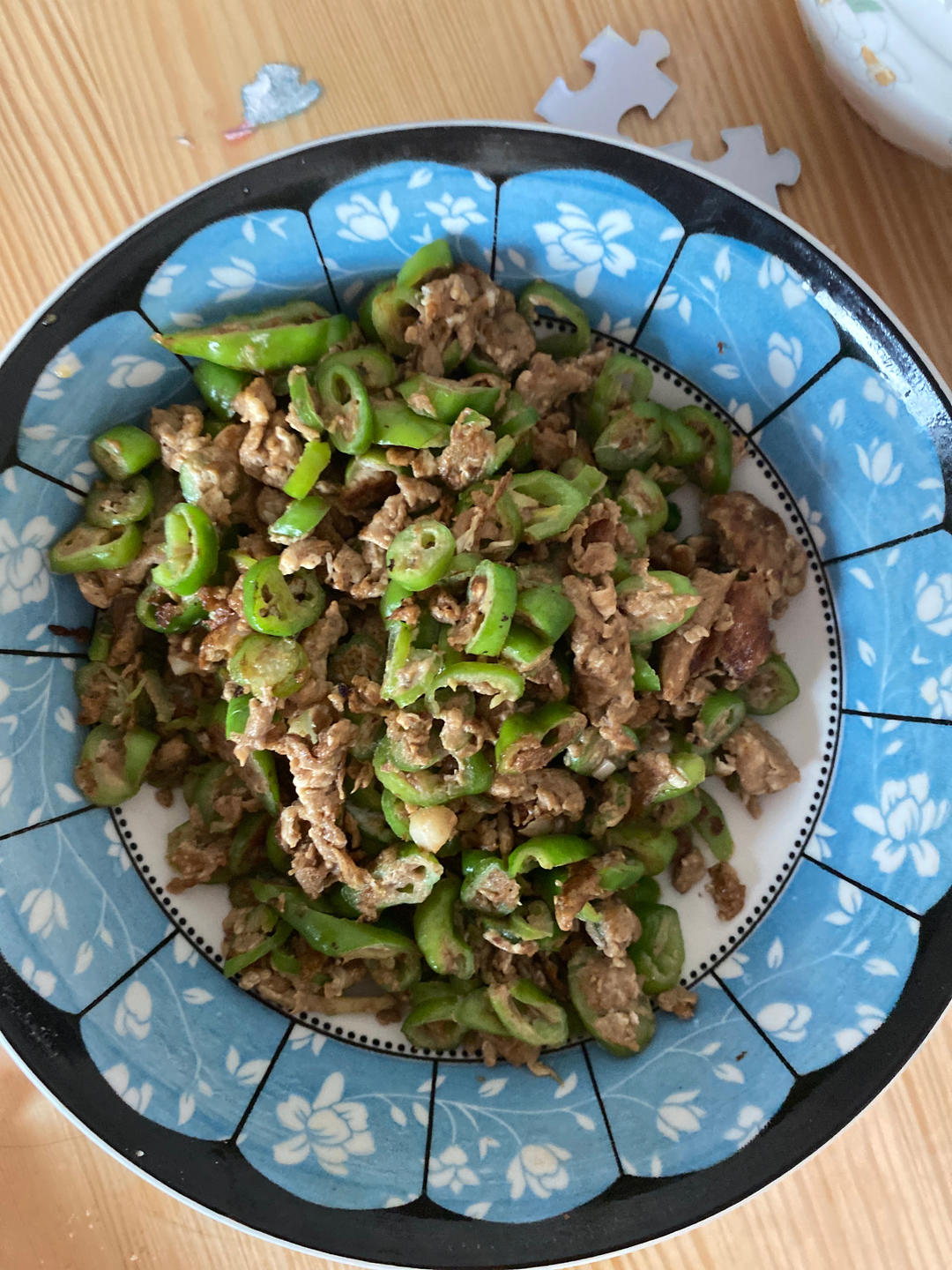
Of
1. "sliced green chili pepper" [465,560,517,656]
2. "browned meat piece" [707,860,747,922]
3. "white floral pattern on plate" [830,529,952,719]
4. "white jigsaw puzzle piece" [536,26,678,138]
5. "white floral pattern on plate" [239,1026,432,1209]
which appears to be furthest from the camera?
"white jigsaw puzzle piece" [536,26,678,138]

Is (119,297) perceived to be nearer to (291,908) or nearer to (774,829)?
(291,908)

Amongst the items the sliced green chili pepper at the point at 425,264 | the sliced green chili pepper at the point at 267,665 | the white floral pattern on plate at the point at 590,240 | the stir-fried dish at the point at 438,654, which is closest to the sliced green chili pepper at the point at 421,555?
the stir-fried dish at the point at 438,654

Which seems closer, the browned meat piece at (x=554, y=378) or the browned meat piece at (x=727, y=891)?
the browned meat piece at (x=554, y=378)

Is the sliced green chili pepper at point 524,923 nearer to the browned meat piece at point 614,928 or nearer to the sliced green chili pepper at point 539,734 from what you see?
the browned meat piece at point 614,928

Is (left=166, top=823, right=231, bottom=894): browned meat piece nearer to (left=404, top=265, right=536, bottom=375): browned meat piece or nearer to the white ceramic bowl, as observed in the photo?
(left=404, top=265, right=536, bottom=375): browned meat piece

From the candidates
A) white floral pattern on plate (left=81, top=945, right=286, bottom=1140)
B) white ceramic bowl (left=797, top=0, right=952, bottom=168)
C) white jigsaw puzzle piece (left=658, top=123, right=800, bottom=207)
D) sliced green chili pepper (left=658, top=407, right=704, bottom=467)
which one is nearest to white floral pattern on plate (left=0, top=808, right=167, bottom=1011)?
white floral pattern on plate (left=81, top=945, right=286, bottom=1140)

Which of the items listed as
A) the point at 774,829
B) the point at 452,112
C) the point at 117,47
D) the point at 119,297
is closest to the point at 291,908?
the point at 774,829
